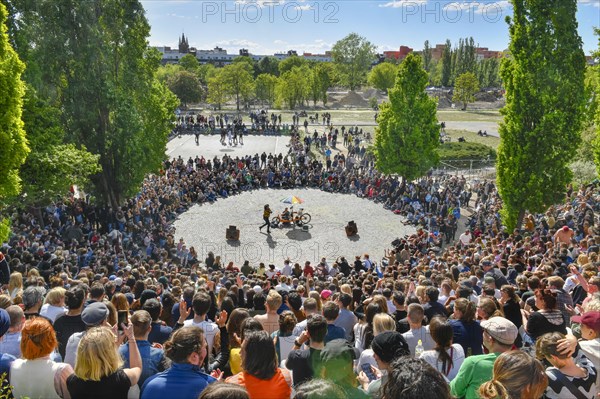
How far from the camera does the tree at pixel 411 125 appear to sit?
28188 mm

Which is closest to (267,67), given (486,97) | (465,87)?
(465,87)

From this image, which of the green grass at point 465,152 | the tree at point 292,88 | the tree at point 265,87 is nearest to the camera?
the green grass at point 465,152

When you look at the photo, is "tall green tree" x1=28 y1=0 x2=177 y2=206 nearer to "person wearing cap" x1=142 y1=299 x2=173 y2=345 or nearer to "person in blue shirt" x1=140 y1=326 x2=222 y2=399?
"person wearing cap" x1=142 y1=299 x2=173 y2=345

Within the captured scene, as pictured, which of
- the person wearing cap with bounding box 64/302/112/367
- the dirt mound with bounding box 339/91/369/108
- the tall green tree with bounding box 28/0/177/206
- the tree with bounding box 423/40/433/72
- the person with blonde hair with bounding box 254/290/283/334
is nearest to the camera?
the person wearing cap with bounding box 64/302/112/367

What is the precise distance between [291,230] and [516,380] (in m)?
20.3

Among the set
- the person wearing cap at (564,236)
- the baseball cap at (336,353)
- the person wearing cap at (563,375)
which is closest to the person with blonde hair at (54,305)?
the baseball cap at (336,353)

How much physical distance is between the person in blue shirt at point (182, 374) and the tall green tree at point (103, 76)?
1876cm

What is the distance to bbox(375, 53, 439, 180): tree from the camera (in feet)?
92.5

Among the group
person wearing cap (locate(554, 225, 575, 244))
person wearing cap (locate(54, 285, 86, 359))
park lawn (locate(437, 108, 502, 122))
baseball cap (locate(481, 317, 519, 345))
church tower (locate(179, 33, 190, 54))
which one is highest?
church tower (locate(179, 33, 190, 54))

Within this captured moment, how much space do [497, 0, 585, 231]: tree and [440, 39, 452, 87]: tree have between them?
104 m

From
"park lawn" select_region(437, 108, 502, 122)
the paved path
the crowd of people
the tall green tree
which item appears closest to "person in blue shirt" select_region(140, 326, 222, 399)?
the crowd of people

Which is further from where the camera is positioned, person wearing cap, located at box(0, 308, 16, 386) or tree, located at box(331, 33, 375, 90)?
tree, located at box(331, 33, 375, 90)

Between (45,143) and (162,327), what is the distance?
13487 millimetres

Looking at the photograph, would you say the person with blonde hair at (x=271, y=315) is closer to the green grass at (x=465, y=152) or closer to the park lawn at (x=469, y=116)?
the green grass at (x=465, y=152)
